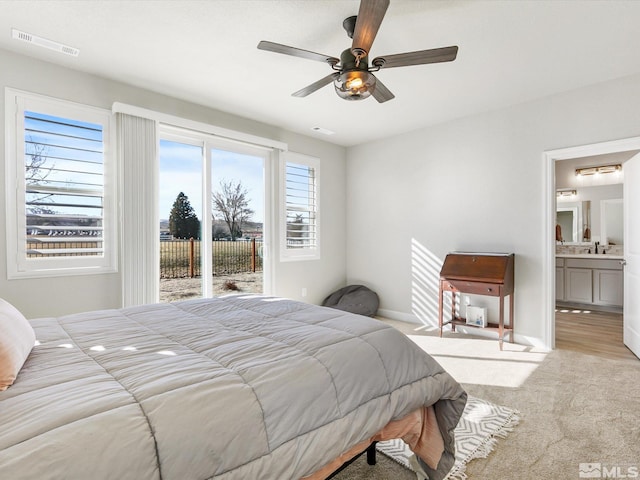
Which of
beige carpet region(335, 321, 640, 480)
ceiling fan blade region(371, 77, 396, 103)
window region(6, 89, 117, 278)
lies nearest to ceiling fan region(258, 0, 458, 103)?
ceiling fan blade region(371, 77, 396, 103)

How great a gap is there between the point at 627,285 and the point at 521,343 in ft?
3.98

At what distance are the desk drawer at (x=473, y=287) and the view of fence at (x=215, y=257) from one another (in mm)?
2446

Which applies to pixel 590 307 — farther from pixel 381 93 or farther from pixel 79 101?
pixel 79 101

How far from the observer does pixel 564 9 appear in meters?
2.29

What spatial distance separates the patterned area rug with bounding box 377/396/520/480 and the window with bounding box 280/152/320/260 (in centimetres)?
311

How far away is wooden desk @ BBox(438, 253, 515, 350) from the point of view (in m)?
3.68

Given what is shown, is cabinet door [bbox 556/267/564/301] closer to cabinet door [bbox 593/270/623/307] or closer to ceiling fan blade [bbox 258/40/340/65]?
cabinet door [bbox 593/270/623/307]

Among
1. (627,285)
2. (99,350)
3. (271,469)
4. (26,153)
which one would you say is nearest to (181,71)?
(26,153)

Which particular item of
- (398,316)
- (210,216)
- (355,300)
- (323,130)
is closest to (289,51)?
(210,216)

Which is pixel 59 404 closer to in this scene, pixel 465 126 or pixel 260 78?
pixel 260 78

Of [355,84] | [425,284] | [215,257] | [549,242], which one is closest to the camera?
[355,84]

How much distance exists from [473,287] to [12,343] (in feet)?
12.6

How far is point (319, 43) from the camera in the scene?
8.93 ft

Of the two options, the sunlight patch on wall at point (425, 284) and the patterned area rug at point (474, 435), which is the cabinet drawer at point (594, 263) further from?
the patterned area rug at point (474, 435)
